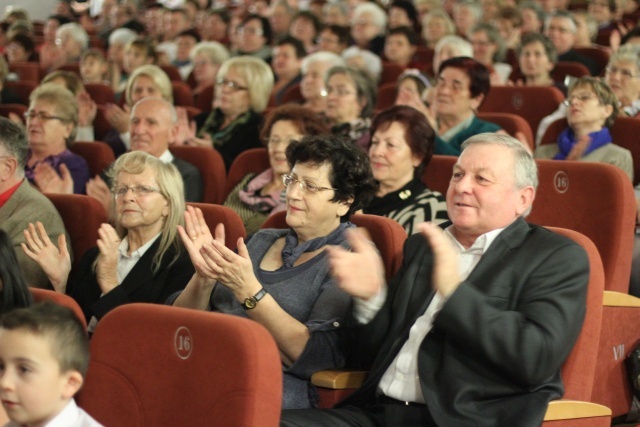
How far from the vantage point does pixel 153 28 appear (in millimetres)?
10672

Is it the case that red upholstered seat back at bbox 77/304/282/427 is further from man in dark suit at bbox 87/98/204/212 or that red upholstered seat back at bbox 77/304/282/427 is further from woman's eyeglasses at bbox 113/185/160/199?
man in dark suit at bbox 87/98/204/212

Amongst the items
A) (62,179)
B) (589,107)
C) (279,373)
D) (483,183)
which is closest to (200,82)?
(62,179)

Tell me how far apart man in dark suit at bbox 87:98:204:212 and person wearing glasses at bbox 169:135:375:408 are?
1445 mm

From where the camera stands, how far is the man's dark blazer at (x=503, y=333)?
226cm

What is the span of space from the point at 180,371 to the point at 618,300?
53.2 inches

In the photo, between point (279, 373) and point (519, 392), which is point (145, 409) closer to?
point (279, 373)

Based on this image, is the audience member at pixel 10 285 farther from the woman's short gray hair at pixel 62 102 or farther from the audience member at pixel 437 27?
the audience member at pixel 437 27

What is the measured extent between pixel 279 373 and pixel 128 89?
4025mm

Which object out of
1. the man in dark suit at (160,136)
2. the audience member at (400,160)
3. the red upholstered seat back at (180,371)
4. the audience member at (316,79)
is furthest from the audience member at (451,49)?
the red upholstered seat back at (180,371)

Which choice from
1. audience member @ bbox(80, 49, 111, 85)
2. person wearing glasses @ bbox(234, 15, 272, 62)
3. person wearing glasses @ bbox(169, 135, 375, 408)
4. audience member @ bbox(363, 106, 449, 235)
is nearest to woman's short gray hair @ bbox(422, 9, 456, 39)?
person wearing glasses @ bbox(234, 15, 272, 62)

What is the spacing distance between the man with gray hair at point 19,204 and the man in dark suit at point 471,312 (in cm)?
120

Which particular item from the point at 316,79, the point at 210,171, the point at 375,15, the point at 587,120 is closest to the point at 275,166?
the point at 210,171

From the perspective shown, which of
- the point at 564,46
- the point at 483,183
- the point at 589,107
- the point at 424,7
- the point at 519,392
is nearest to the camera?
the point at 519,392

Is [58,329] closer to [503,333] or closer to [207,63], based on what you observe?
[503,333]
